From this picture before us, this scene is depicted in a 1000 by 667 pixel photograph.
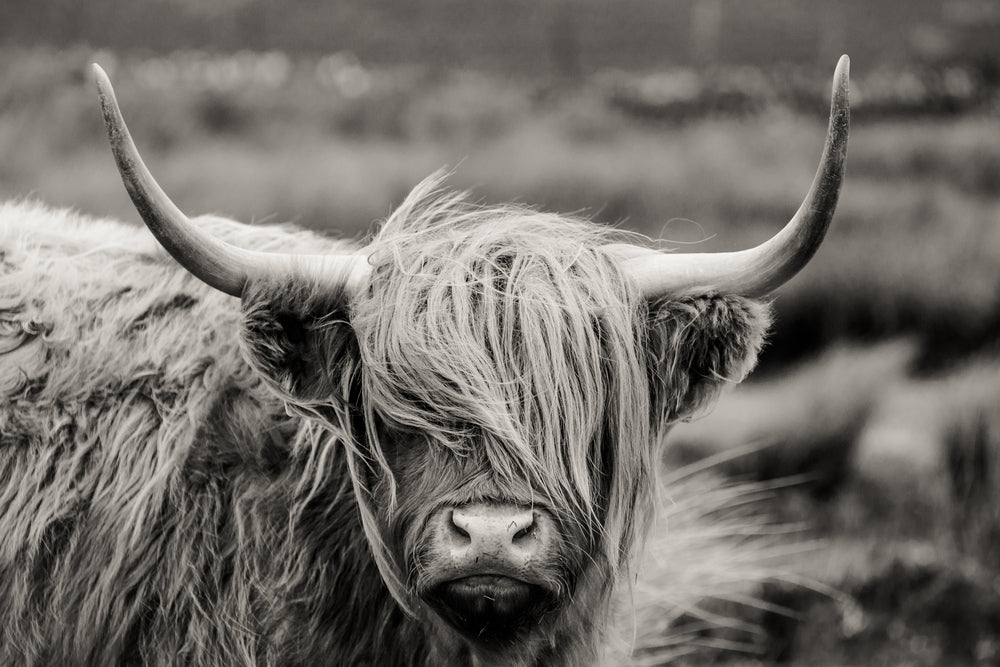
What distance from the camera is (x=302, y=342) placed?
7.91 feet

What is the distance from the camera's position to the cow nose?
2.09 meters

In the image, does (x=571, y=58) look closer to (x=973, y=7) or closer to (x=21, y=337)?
(x=973, y=7)

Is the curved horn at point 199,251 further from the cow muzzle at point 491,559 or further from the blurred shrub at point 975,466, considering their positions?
the blurred shrub at point 975,466

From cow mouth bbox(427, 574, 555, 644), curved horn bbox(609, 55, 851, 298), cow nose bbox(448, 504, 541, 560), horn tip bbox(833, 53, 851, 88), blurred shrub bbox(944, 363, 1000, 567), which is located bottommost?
blurred shrub bbox(944, 363, 1000, 567)

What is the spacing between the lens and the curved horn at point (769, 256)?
2.06 m

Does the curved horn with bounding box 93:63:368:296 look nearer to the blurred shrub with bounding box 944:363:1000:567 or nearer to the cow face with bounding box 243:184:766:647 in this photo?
the cow face with bounding box 243:184:766:647

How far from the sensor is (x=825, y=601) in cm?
477

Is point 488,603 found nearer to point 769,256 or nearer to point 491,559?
point 491,559

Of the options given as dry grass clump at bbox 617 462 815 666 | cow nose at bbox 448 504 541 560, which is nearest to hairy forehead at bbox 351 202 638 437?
cow nose at bbox 448 504 541 560

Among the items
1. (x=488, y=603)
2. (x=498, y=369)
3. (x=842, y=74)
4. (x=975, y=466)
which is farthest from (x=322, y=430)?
(x=975, y=466)

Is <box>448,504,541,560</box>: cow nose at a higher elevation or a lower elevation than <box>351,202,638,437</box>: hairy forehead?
lower

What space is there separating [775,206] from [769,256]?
832 cm

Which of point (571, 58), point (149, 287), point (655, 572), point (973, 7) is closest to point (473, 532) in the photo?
point (149, 287)

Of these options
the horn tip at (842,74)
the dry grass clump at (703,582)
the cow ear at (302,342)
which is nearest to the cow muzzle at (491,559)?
the cow ear at (302,342)
